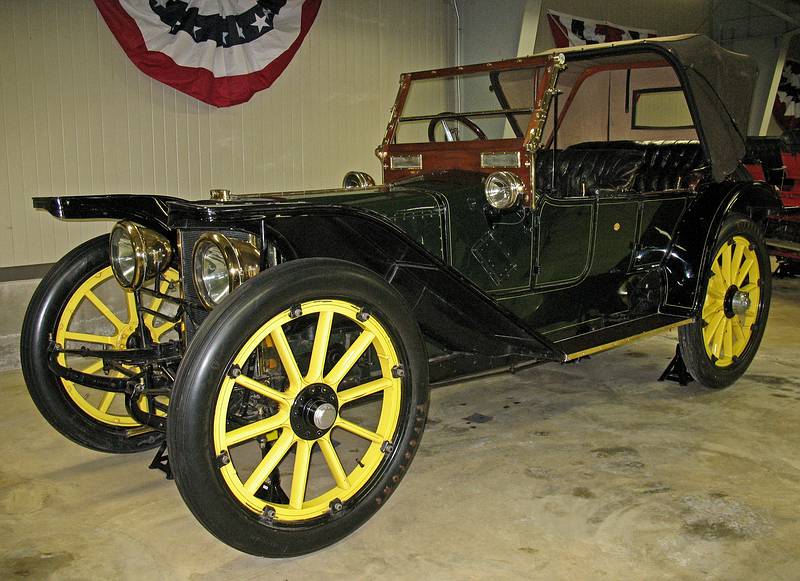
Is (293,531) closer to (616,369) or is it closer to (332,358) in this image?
(332,358)

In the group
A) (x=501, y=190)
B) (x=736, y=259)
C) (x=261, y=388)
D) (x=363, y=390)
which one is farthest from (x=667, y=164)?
(x=261, y=388)

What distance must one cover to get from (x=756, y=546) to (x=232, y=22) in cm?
499

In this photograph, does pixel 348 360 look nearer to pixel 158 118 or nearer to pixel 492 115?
pixel 492 115

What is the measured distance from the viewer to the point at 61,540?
8.35 feet

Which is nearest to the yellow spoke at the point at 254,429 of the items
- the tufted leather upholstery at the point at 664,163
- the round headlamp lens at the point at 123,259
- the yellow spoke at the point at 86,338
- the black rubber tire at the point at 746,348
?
the round headlamp lens at the point at 123,259

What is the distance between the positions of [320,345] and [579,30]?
8.04 meters

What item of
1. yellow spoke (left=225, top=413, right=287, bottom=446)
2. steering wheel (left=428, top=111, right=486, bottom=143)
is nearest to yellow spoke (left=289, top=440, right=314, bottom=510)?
yellow spoke (left=225, top=413, right=287, bottom=446)

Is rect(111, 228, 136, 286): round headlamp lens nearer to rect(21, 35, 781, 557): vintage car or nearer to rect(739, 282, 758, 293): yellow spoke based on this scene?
rect(21, 35, 781, 557): vintage car

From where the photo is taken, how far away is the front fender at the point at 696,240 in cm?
391

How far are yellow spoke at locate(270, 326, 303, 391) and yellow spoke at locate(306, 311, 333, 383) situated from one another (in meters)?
0.05

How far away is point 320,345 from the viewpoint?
7.86 ft

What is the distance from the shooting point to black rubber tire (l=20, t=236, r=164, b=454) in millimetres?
2973

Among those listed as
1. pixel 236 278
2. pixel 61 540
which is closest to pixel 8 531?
pixel 61 540

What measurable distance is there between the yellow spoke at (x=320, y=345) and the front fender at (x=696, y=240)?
2245 mm
